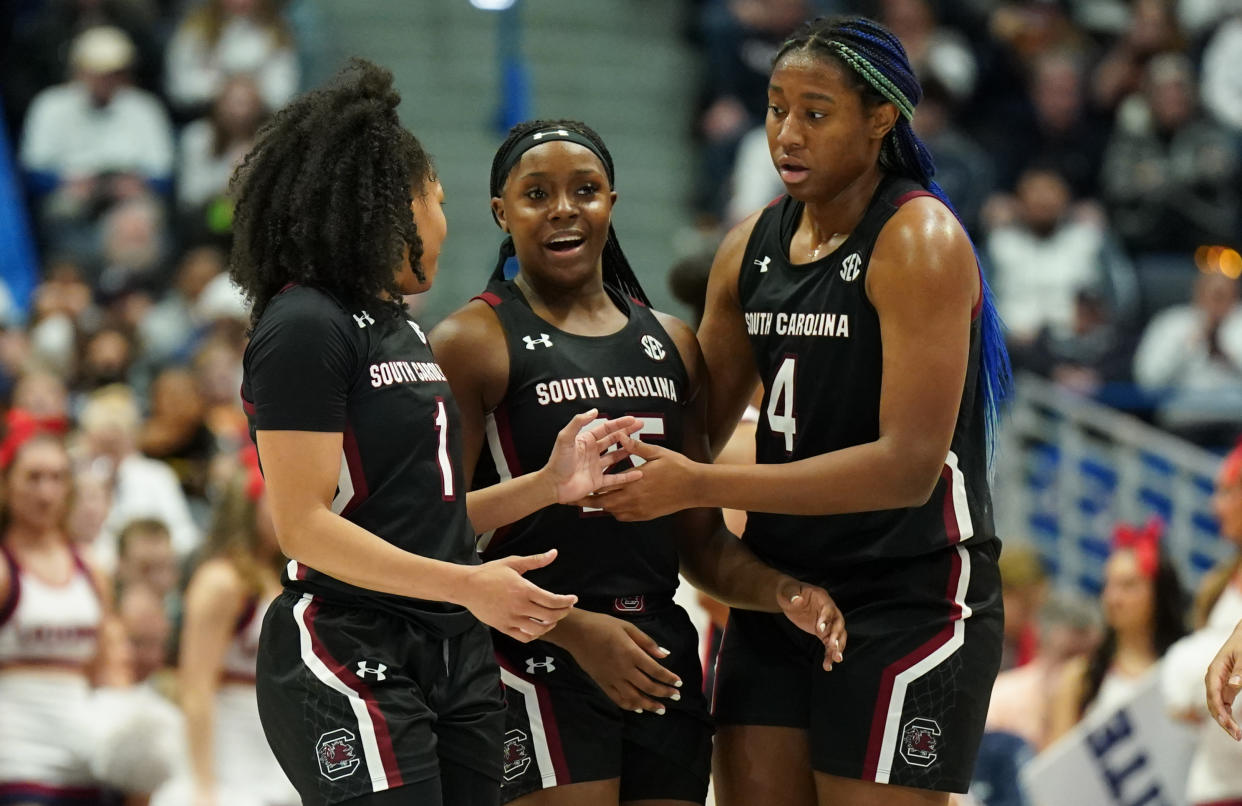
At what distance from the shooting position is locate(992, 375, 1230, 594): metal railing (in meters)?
9.45

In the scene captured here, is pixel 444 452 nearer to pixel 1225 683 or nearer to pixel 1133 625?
pixel 1225 683

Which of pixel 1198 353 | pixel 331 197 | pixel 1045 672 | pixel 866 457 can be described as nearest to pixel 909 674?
pixel 866 457

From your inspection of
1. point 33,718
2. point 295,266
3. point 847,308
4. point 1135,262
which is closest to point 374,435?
point 295,266

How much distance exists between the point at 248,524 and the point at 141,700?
30.1 inches

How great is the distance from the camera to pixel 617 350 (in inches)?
153

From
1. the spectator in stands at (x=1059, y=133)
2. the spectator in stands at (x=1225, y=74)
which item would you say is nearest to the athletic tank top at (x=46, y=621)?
the spectator in stands at (x=1059, y=133)

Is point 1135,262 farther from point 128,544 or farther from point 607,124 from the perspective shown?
point 128,544

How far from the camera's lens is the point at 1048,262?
35.9 ft

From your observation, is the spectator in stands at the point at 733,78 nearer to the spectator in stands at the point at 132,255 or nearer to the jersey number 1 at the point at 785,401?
the spectator in stands at the point at 132,255

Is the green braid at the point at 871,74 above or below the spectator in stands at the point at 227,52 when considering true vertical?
below

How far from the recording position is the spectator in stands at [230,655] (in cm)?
646

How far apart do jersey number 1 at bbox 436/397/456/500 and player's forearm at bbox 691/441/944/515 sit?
51 centimetres

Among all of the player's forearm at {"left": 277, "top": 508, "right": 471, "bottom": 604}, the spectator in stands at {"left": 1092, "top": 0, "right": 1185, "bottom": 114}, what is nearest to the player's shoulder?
the player's forearm at {"left": 277, "top": 508, "right": 471, "bottom": 604}

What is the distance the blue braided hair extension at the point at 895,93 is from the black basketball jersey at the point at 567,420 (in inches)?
26.9
